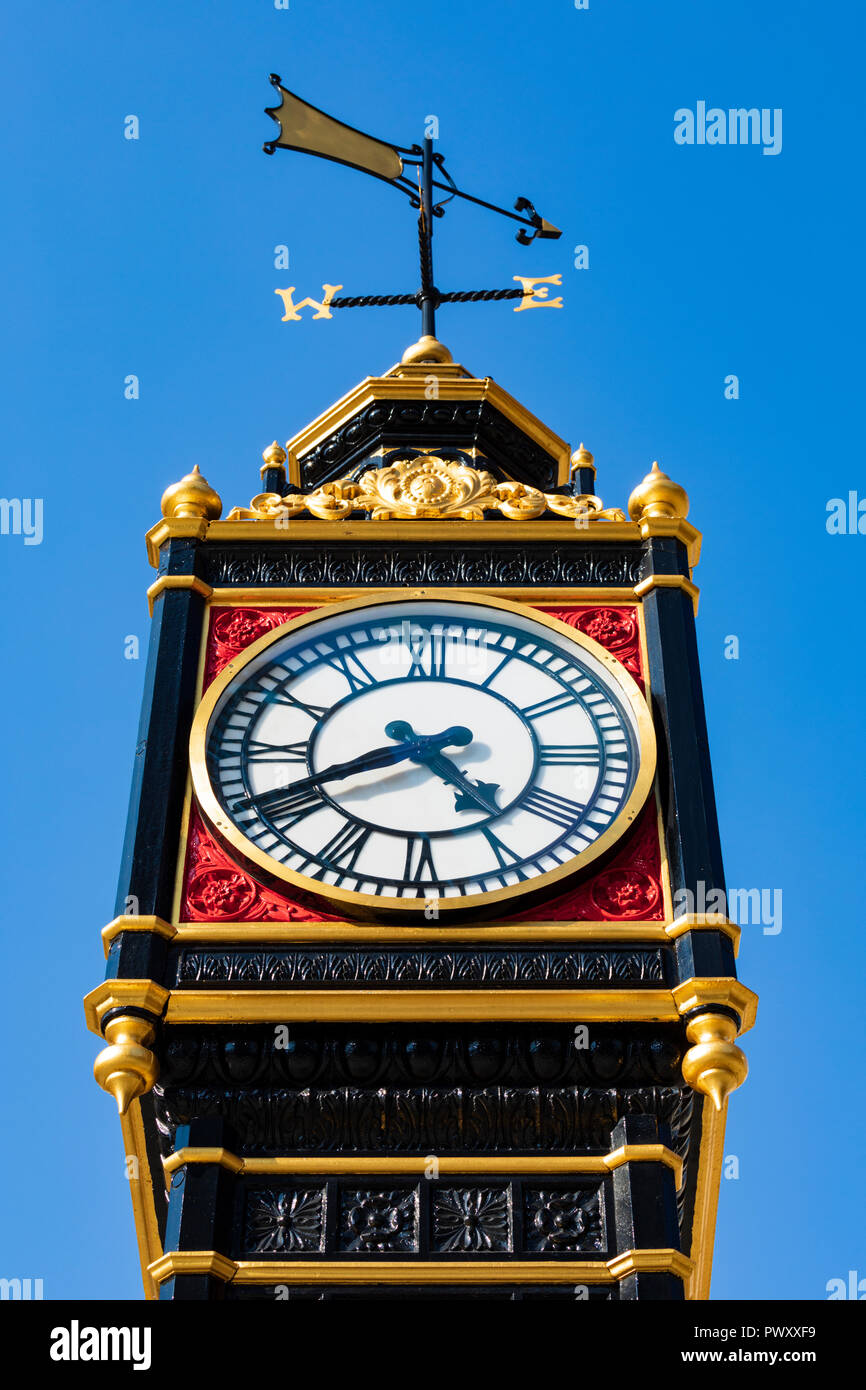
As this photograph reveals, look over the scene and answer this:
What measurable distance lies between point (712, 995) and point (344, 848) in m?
2.08

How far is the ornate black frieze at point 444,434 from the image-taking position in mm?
17938

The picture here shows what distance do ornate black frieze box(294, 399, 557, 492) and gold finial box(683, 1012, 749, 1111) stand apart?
5.76 m

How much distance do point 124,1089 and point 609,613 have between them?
→ 4287 millimetres

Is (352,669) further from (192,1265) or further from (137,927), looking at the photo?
(192,1265)

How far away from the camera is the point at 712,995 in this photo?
12891mm

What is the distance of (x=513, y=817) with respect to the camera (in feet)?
46.3

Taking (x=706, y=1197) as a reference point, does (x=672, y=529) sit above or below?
above

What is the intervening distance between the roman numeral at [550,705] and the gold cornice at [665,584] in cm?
90

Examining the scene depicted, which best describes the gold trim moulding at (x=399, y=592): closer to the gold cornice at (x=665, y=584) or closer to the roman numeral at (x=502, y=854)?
the gold cornice at (x=665, y=584)

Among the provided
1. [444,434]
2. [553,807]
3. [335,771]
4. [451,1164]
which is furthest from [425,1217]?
[444,434]
